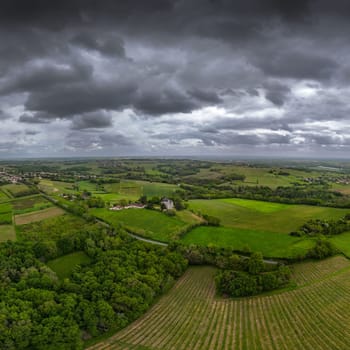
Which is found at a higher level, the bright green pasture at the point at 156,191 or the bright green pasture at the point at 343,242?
the bright green pasture at the point at 156,191

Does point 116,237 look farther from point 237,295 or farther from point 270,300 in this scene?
point 270,300

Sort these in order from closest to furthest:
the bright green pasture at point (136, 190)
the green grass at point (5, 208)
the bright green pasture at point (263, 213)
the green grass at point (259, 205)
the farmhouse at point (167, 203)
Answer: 1. the bright green pasture at point (263, 213)
2. the green grass at point (5, 208)
3. the farmhouse at point (167, 203)
4. the green grass at point (259, 205)
5. the bright green pasture at point (136, 190)

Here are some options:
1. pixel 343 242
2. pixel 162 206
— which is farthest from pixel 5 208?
pixel 343 242

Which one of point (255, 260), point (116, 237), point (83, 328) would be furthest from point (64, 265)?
point (255, 260)

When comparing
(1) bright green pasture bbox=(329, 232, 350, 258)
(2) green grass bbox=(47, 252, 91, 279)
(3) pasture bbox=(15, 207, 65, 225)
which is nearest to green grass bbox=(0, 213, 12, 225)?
(3) pasture bbox=(15, 207, 65, 225)

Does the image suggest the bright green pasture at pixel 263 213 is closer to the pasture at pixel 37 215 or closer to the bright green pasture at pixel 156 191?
the bright green pasture at pixel 156 191

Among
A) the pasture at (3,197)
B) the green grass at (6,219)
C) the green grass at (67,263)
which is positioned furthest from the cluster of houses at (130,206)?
the pasture at (3,197)
